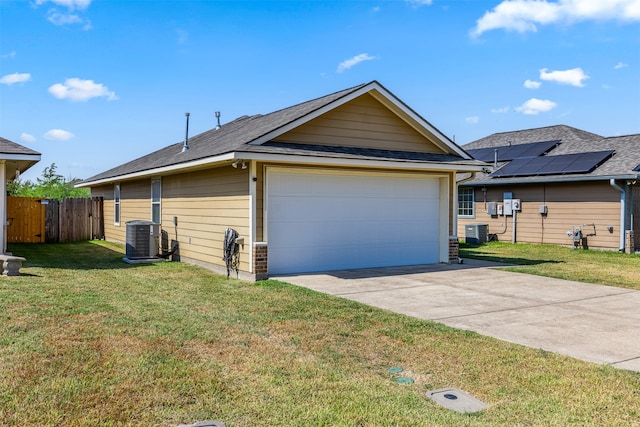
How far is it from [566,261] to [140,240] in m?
11.7

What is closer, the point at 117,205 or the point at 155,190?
the point at 155,190

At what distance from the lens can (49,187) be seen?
3145 cm

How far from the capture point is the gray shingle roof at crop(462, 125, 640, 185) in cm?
1683

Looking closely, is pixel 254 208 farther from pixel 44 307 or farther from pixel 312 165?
pixel 44 307

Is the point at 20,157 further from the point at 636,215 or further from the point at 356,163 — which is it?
the point at 636,215

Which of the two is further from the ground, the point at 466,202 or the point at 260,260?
the point at 466,202

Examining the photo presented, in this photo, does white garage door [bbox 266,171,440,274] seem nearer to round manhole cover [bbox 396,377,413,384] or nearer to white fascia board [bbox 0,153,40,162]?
white fascia board [bbox 0,153,40,162]

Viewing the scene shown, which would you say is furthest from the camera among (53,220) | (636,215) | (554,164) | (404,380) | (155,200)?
(53,220)

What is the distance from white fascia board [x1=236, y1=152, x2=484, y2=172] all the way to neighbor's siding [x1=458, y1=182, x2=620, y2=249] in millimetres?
7166

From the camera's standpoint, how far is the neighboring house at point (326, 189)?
10.2 m

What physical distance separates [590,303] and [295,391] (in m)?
5.95

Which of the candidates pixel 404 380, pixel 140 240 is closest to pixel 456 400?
pixel 404 380

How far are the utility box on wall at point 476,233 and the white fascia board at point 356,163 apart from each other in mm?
7555

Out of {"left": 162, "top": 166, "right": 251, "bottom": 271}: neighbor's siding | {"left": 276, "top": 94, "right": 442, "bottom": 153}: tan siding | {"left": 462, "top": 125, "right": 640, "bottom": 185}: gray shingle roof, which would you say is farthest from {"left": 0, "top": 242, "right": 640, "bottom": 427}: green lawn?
{"left": 462, "top": 125, "right": 640, "bottom": 185}: gray shingle roof
